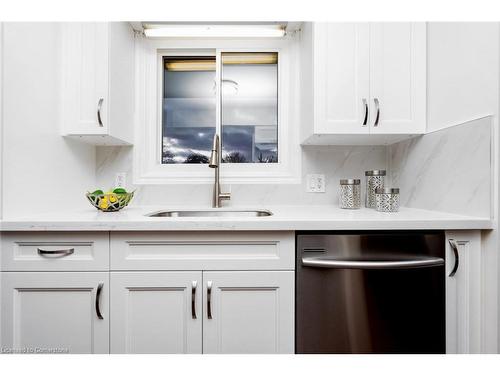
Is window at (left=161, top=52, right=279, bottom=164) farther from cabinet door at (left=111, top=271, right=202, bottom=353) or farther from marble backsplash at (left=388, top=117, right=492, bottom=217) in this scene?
cabinet door at (left=111, top=271, right=202, bottom=353)

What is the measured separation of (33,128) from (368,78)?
1725 millimetres

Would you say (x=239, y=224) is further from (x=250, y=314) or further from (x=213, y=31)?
(x=213, y=31)

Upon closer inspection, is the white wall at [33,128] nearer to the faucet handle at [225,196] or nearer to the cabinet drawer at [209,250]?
the cabinet drawer at [209,250]

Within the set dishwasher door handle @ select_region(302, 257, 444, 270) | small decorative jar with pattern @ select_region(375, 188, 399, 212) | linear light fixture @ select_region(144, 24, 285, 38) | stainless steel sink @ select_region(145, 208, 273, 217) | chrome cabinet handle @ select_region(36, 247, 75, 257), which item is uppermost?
linear light fixture @ select_region(144, 24, 285, 38)

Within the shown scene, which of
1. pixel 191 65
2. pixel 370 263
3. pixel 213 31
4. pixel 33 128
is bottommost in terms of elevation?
pixel 370 263

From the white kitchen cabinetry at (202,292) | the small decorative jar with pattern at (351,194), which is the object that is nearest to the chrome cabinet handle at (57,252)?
the white kitchen cabinetry at (202,292)

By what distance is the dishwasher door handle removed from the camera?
1084 millimetres

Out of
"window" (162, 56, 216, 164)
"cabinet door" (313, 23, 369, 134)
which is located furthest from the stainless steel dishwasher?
"window" (162, 56, 216, 164)

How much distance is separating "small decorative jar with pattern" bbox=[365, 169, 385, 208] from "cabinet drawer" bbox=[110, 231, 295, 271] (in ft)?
2.59

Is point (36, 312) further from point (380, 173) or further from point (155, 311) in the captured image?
point (380, 173)

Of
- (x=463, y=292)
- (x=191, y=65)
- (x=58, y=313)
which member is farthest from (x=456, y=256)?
(x=191, y=65)

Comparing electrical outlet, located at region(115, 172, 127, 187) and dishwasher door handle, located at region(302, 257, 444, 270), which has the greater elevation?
electrical outlet, located at region(115, 172, 127, 187)

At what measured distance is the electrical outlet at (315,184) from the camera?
1.79 m

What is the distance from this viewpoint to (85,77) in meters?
1.43
